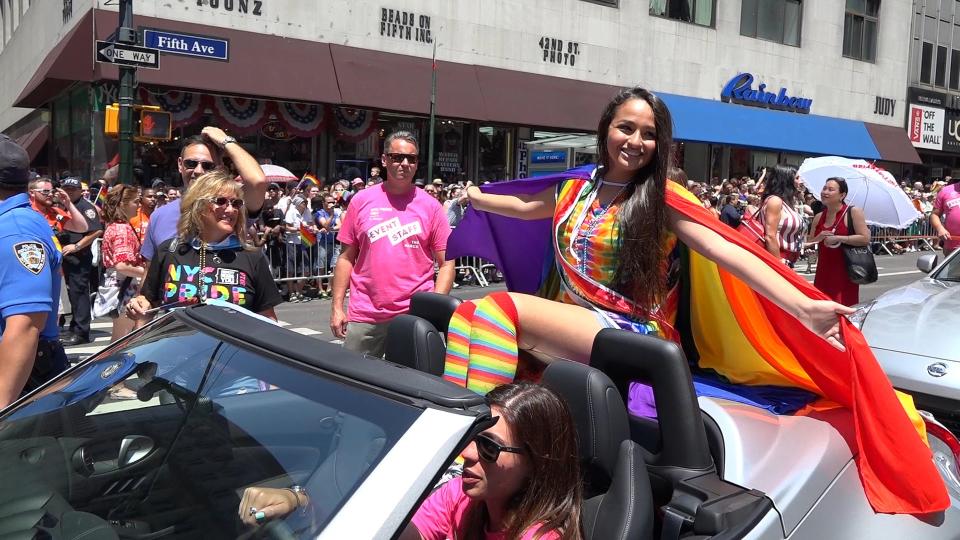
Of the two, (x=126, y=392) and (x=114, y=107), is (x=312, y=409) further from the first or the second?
(x=114, y=107)

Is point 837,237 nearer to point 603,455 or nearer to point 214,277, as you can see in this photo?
point 214,277

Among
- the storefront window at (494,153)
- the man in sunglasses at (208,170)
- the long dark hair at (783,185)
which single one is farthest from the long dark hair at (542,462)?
the storefront window at (494,153)

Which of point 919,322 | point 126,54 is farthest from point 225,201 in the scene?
point 126,54

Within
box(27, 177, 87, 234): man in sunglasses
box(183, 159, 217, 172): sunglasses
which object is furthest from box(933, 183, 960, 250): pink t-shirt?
box(27, 177, 87, 234): man in sunglasses

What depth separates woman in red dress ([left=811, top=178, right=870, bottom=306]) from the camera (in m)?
6.88

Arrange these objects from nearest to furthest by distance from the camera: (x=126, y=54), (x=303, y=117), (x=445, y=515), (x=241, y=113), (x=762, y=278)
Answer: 1. (x=445, y=515)
2. (x=762, y=278)
3. (x=126, y=54)
4. (x=241, y=113)
5. (x=303, y=117)

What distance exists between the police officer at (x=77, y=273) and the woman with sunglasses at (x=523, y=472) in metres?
8.12

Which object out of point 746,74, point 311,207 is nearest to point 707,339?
point 311,207

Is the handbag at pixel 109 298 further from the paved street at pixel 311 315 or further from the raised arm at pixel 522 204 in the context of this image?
the raised arm at pixel 522 204

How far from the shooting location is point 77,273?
9188mm

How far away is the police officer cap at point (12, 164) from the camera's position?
3.00m

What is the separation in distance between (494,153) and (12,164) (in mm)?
19384

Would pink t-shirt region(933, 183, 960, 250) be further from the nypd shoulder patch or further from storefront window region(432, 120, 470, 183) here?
storefront window region(432, 120, 470, 183)

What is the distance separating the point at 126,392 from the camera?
2141 mm
